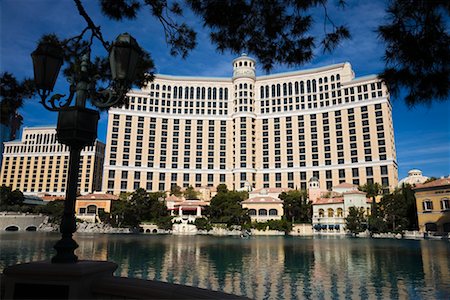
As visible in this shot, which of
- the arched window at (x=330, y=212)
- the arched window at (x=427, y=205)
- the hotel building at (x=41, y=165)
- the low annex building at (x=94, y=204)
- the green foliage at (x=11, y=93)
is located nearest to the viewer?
the green foliage at (x=11, y=93)

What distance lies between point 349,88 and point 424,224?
41.4m

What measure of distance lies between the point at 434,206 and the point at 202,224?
1242 inches

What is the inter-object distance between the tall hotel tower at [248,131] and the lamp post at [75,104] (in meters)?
69.7

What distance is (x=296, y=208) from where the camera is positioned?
178 feet

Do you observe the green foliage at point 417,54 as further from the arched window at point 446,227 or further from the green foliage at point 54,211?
the green foliage at point 54,211

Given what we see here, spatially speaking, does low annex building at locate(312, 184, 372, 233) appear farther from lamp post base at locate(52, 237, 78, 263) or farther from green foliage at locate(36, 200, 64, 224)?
lamp post base at locate(52, 237, 78, 263)

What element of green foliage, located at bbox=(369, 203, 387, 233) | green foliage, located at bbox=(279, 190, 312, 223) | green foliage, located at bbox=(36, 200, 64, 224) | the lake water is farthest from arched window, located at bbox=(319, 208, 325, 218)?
green foliage, located at bbox=(36, 200, 64, 224)

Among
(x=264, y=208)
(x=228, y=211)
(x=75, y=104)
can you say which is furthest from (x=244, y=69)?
(x=75, y=104)

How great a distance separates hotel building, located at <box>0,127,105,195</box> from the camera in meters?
97.9

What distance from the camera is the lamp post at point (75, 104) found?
3.56 metres

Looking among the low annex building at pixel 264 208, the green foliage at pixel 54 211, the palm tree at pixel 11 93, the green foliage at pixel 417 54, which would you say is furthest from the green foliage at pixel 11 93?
the green foliage at pixel 54 211

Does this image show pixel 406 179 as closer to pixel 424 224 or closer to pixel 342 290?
pixel 424 224

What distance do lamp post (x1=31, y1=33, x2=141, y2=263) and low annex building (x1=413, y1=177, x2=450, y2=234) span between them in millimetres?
44853

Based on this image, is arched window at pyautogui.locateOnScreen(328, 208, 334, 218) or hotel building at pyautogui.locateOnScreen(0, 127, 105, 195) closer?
arched window at pyautogui.locateOnScreen(328, 208, 334, 218)
